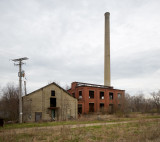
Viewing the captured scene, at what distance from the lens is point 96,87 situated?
1656 inches

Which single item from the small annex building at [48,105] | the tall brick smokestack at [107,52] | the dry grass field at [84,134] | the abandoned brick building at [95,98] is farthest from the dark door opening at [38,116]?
the tall brick smokestack at [107,52]

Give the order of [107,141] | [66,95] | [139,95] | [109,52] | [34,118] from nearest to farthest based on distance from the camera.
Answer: [107,141] → [34,118] → [66,95] → [109,52] → [139,95]

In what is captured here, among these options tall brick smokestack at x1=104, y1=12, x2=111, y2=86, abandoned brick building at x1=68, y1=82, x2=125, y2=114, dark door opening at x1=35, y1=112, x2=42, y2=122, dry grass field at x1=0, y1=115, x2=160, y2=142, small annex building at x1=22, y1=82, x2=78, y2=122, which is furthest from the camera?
tall brick smokestack at x1=104, y1=12, x2=111, y2=86

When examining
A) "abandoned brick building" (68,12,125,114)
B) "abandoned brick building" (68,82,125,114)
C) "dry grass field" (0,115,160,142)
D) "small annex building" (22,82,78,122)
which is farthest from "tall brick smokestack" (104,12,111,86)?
"dry grass field" (0,115,160,142)

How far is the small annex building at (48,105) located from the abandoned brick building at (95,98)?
5.29 meters

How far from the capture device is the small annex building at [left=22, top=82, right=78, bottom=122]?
29125 mm

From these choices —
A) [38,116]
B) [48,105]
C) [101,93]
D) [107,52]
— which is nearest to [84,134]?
[38,116]

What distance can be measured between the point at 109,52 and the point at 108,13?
422 inches

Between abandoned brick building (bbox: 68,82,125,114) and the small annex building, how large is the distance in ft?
17.4

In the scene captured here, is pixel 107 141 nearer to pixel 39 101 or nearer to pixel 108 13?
pixel 39 101

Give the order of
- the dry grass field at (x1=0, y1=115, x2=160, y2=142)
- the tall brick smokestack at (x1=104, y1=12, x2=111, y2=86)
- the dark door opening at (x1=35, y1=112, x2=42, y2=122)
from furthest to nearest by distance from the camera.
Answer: the tall brick smokestack at (x1=104, y1=12, x2=111, y2=86) → the dark door opening at (x1=35, y1=112, x2=42, y2=122) → the dry grass field at (x1=0, y1=115, x2=160, y2=142)

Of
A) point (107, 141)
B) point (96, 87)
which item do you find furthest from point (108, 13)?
point (107, 141)

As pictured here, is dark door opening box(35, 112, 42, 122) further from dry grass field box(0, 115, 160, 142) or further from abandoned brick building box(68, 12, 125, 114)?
dry grass field box(0, 115, 160, 142)

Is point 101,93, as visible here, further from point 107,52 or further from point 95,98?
point 107,52
